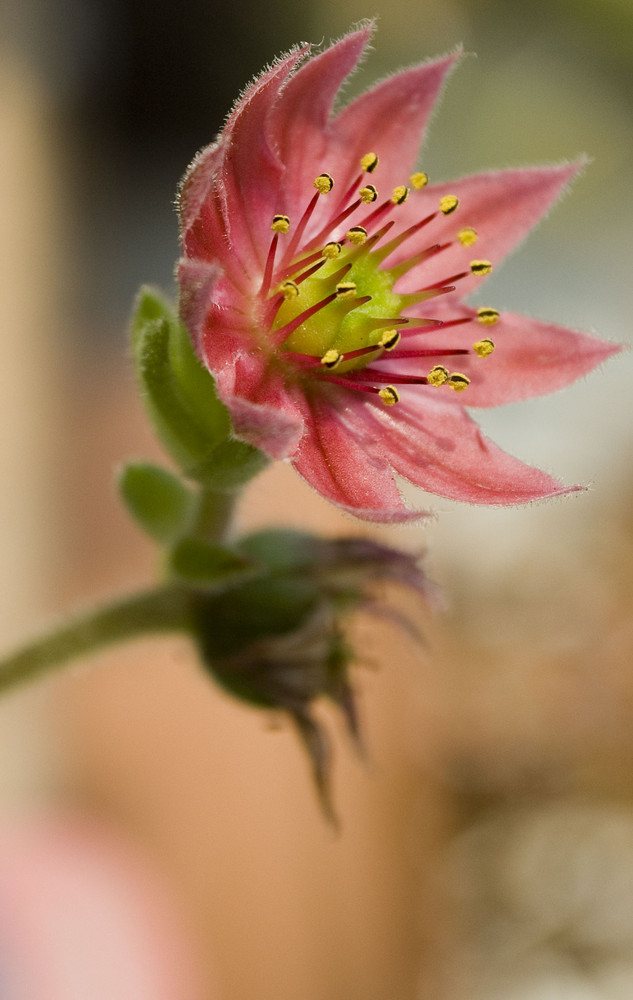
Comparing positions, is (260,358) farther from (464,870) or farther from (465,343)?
(464,870)

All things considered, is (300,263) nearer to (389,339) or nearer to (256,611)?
(389,339)

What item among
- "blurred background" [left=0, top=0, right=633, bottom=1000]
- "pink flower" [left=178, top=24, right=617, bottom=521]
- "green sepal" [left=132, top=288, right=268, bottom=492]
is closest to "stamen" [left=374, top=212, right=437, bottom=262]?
"pink flower" [left=178, top=24, right=617, bottom=521]

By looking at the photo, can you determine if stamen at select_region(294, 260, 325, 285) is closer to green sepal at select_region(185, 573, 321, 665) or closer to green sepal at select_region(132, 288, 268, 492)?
green sepal at select_region(132, 288, 268, 492)

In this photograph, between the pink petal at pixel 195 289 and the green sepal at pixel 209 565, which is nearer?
the pink petal at pixel 195 289

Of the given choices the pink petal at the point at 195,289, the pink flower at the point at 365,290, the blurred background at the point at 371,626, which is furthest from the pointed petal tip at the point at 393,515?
the blurred background at the point at 371,626

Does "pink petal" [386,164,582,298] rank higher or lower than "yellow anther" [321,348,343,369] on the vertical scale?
higher

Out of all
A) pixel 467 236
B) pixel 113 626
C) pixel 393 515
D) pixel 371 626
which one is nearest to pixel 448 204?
pixel 467 236

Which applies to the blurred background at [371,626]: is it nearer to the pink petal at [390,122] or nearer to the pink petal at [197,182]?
the pink petal at [390,122]
